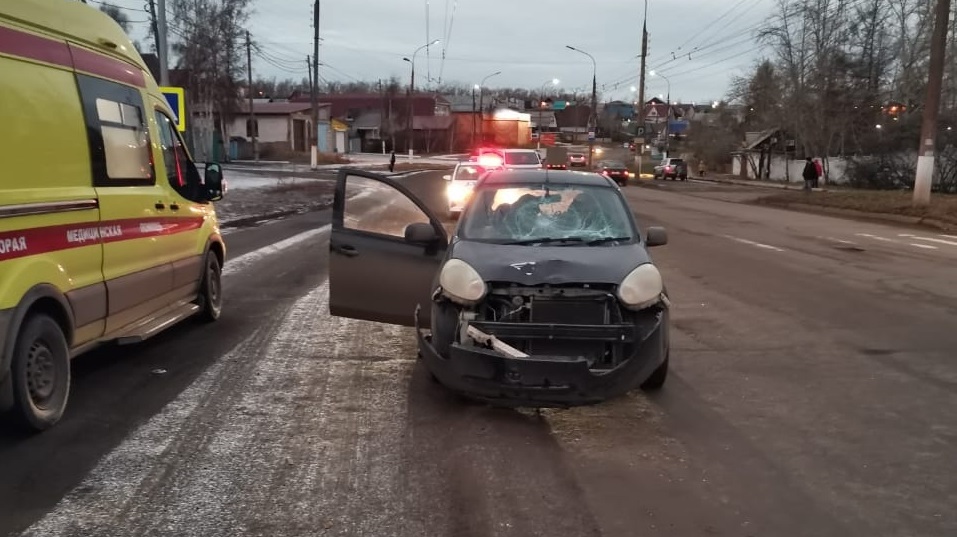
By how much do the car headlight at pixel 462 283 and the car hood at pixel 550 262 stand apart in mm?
52

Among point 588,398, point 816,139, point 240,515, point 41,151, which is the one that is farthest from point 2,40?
point 816,139

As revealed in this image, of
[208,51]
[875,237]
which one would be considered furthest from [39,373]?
[208,51]

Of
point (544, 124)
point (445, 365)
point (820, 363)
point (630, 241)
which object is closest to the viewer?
point (445, 365)

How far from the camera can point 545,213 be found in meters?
6.39

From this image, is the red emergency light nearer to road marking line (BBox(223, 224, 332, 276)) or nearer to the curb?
the curb

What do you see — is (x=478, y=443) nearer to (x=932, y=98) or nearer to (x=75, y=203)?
(x=75, y=203)

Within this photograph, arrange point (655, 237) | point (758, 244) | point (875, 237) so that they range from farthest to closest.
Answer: point (875, 237) < point (758, 244) < point (655, 237)

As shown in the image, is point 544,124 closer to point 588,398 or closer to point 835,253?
point 835,253

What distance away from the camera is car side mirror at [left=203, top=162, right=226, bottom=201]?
25.8 ft

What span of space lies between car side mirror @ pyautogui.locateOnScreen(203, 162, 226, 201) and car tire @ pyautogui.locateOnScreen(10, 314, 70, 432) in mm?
2916

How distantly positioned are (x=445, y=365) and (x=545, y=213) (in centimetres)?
179

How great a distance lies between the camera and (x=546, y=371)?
15.8ft

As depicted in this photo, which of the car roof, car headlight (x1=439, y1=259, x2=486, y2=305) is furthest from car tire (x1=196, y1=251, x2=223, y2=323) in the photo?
car headlight (x1=439, y1=259, x2=486, y2=305)

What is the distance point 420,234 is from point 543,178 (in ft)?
3.95
